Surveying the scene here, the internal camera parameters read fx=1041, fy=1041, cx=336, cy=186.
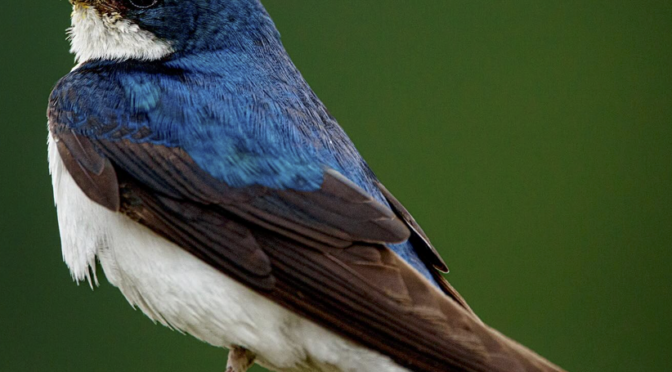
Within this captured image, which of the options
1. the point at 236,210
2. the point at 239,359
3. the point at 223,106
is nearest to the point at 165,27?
the point at 223,106

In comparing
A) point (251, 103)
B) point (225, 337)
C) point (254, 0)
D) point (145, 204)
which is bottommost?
point (225, 337)

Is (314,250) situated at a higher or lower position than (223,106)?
lower

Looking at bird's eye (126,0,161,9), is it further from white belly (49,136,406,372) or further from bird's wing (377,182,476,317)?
bird's wing (377,182,476,317)

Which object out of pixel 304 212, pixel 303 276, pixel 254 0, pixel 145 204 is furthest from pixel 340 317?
pixel 254 0

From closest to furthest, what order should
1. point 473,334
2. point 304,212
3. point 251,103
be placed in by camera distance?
1. point 473,334
2. point 304,212
3. point 251,103

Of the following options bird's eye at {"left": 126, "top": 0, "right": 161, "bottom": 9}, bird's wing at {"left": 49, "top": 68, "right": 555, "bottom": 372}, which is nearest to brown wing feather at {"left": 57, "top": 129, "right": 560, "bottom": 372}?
bird's wing at {"left": 49, "top": 68, "right": 555, "bottom": 372}

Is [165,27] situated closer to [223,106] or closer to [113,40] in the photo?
[113,40]

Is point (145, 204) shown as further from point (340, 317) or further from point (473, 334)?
point (473, 334)
